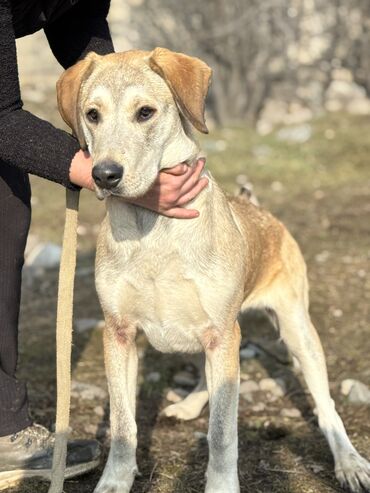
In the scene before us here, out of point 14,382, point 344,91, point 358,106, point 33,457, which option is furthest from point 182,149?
point 344,91

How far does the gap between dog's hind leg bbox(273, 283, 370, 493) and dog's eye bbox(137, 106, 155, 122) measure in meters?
1.47

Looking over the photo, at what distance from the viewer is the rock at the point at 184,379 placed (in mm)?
5527

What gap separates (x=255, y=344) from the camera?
596 centimetres

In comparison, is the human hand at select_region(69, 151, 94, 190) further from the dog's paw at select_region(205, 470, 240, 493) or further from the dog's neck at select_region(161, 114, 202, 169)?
the dog's paw at select_region(205, 470, 240, 493)

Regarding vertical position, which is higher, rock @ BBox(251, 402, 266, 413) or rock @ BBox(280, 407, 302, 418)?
rock @ BBox(280, 407, 302, 418)

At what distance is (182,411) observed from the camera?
497cm

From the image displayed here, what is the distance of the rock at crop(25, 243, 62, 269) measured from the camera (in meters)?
7.83

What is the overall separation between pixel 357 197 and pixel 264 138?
11.6 feet

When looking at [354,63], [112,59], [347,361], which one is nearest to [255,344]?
[347,361]

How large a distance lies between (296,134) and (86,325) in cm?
701

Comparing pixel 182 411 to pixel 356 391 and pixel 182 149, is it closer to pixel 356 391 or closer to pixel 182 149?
pixel 356 391

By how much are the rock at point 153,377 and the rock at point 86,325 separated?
29.0 inches

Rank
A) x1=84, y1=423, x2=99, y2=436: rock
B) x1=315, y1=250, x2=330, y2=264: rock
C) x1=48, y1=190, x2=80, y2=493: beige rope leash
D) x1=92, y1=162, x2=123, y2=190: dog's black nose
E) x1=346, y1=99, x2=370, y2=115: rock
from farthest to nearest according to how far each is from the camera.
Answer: x1=346, y1=99, x2=370, y2=115: rock < x1=315, y1=250, x2=330, y2=264: rock < x1=84, y1=423, x2=99, y2=436: rock < x1=48, y1=190, x2=80, y2=493: beige rope leash < x1=92, y1=162, x2=123, y2=190: dog's black nose

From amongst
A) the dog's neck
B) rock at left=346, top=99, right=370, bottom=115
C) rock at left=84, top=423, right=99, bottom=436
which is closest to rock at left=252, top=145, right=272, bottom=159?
rock at left=346, top=99, right=370, bottom=115
